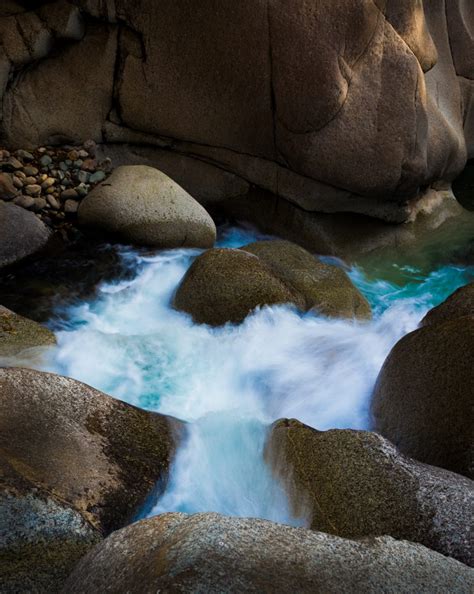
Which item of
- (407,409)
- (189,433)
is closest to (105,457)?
(189,433)

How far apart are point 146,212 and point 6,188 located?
5.15ft

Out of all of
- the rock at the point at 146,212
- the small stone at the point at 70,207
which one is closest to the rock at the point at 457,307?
the rock at the point at 146,212

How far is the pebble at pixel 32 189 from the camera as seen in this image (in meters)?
7.39

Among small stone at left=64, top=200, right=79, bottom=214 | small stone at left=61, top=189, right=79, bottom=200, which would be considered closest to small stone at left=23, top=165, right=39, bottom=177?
small stone at left=61, top=189, right=79, bottom=200

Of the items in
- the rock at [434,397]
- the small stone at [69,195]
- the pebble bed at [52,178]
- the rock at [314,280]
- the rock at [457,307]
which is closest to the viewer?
the rock at [434,397]

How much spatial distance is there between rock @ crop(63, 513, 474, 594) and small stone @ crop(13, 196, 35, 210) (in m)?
5.38

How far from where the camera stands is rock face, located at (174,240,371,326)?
5973 millimetres

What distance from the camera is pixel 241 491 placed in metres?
3.94

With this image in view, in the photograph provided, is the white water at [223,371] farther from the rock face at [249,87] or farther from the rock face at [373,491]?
the rock face at [249,87]

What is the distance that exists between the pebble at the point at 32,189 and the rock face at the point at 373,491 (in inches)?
192

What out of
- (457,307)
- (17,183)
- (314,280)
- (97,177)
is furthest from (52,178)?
(457,307)

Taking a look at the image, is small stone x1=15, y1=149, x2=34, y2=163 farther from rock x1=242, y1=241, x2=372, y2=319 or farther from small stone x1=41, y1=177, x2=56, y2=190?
rock x1=242, y1=241, x2=372, y2=319

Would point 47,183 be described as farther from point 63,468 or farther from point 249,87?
point 63,468

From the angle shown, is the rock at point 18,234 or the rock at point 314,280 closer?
the rock at point 314,280
